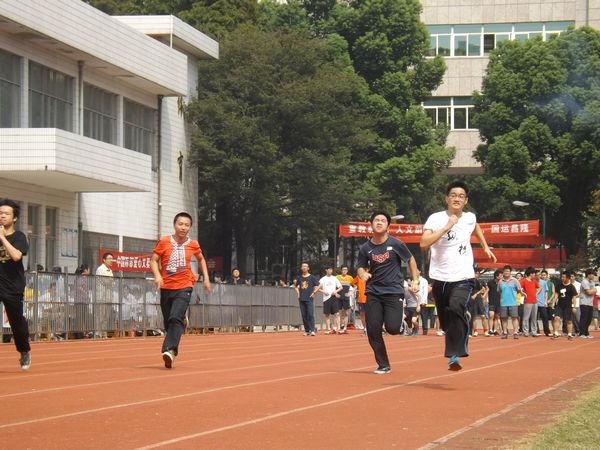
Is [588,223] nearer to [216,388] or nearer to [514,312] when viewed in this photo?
[514,312]

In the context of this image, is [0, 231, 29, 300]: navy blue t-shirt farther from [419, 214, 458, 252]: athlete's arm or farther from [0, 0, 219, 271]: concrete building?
[0, 0, 219, 271]: concrete building

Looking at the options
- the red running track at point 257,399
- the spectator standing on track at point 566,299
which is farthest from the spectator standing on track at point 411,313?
the red running track at point 257,399

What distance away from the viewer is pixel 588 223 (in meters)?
62.1

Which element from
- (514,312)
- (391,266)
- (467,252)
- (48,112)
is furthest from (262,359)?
(48,112)

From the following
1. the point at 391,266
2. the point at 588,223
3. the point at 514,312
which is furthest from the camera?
the point at 588,223

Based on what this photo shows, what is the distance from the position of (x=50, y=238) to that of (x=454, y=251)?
2887 cm

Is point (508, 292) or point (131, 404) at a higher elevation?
point (508, 292)

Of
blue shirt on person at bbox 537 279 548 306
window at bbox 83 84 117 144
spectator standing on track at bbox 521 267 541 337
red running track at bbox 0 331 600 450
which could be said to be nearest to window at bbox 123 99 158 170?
window at bbox 83 84 117 144

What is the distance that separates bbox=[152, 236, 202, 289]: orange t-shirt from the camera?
51.4 ft

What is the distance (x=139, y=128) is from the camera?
155ft

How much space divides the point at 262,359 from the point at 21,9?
19.6 m

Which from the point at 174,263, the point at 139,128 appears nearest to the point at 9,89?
the point at 139,128

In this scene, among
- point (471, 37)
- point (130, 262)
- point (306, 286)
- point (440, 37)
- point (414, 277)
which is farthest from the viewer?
point (440, 37)

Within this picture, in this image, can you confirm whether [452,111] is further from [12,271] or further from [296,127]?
[12,271]
